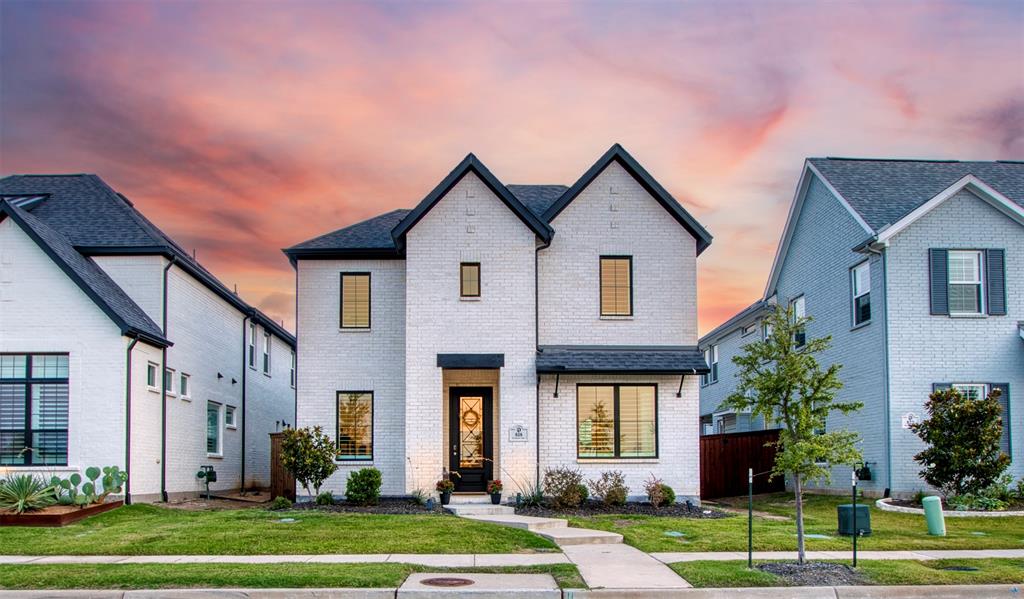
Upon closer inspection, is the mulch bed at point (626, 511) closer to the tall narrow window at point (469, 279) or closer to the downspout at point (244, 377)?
the tall narrow window at point (469, 279)

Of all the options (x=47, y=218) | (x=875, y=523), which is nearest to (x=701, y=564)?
(x=875, y=523)

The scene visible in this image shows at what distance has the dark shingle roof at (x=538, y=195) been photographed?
26.8 m

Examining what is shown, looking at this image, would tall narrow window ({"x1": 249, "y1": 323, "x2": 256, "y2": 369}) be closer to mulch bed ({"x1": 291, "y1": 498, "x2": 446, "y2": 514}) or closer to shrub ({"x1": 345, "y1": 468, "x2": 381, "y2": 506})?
mulch bed ({"x1": 291, "y1": 498, "x2": 446, "y2": 514})

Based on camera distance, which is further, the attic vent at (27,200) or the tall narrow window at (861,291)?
the attic vent at (27,200)

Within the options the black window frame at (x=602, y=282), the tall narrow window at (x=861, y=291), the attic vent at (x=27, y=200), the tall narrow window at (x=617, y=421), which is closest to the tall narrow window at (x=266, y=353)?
the attic vent at (x=27, y=200)

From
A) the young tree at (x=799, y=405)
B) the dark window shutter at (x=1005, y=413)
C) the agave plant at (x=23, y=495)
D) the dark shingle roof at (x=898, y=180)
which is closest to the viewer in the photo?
the young tree at (x=799, y=405)

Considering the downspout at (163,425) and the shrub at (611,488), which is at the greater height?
the downspout at (163,425)

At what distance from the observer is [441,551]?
15469mm

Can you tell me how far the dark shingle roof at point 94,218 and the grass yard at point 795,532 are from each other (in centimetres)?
1306

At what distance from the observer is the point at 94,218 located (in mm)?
25750

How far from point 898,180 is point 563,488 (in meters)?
14.2

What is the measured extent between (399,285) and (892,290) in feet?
41.4

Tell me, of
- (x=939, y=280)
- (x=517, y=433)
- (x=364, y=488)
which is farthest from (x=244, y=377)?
(x=939, y=280)

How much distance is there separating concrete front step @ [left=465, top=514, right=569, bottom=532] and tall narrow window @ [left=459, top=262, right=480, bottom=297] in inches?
234
